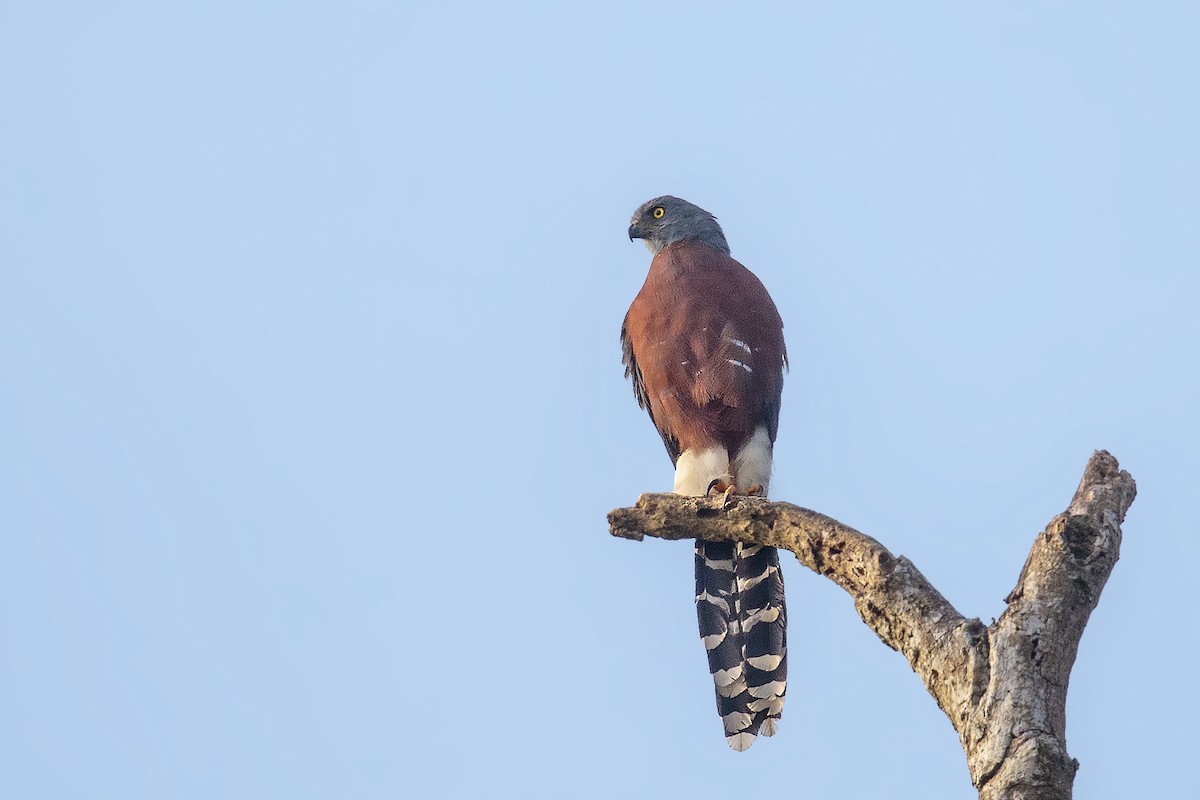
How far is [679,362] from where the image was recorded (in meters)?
7.02

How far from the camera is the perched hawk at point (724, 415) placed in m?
6.31

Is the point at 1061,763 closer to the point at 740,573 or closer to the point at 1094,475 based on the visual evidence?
the point at 1094,475

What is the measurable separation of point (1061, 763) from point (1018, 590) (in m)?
0.62

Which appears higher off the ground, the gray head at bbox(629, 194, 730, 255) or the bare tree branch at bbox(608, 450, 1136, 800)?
the gray head at bbox(629, 194, 730, 255)

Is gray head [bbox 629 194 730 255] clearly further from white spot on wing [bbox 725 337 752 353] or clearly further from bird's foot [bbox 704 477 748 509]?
bird's foot [bbox 704 477 748 509]

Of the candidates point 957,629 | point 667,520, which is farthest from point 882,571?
point 667,520

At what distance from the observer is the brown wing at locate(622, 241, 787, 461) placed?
6.95 m

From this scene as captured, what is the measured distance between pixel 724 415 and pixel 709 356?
35 centimetres

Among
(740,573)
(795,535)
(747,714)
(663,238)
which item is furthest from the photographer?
(663,238)

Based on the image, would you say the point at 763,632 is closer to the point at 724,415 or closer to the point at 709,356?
the point at 724,415

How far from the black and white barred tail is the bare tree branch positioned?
158 centimetres

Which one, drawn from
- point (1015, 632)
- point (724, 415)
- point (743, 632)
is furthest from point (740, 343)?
point (1015, 632)

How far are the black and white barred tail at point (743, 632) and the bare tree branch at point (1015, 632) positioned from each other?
1578 mm

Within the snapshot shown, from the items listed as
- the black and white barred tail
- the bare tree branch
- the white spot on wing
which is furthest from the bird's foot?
the bare tree branch
